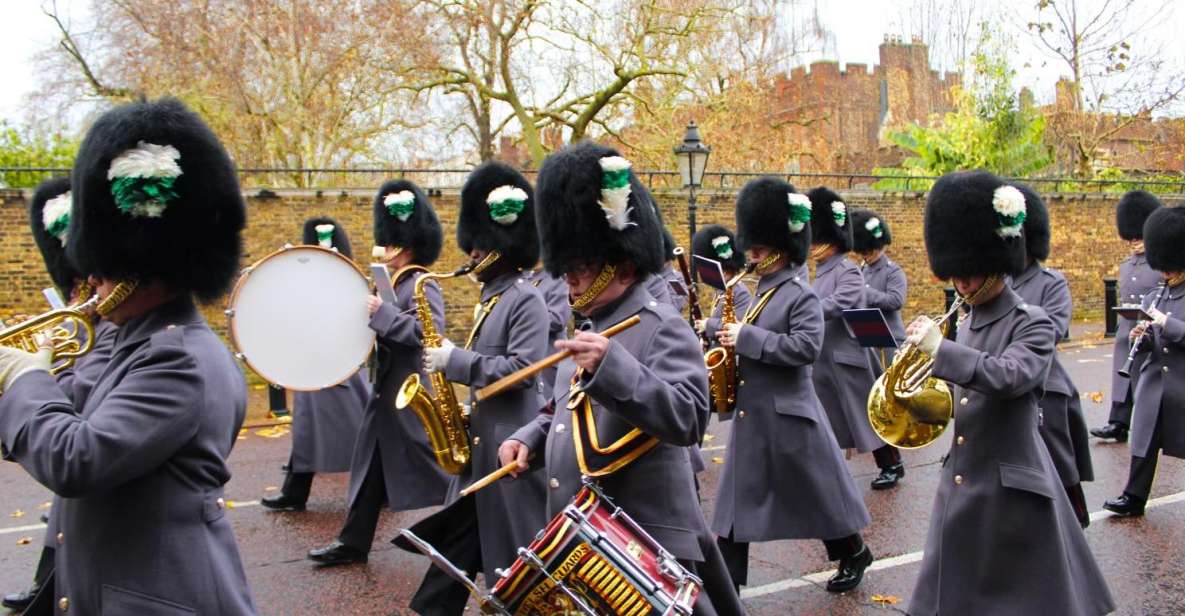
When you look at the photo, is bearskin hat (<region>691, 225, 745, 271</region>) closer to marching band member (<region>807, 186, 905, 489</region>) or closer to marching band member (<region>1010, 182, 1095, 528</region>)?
marching band member (<region>807, 186, 905, 489</region>)

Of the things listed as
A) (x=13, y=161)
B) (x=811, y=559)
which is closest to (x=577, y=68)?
(x=13, y=161)

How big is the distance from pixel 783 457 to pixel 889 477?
2858 millimetres

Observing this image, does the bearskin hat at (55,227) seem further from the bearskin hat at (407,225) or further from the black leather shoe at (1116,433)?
the black leather shoe at (1116,433)

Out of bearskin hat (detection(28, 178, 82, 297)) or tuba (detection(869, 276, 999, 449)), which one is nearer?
tuba (detection(869, 276, 999, 449))

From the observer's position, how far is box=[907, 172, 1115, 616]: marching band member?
411 cm

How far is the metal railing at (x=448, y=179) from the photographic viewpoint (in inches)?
610

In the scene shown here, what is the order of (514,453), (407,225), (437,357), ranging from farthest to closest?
(407,225), (437,357), (514,453)

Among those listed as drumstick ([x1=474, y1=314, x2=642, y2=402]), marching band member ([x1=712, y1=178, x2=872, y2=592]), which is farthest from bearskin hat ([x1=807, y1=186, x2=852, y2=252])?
drumstick ([x1=474, y1=314, x2=642, y2=402])

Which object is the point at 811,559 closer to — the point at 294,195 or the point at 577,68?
the point at 294,195

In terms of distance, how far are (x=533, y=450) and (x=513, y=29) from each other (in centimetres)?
1724

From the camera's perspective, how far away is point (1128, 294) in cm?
1038

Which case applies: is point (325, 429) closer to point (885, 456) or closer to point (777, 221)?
point (777, 221)

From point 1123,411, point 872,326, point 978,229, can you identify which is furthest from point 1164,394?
point 978,229

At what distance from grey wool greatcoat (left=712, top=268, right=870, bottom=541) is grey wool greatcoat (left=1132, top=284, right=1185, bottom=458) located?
8.92ft
